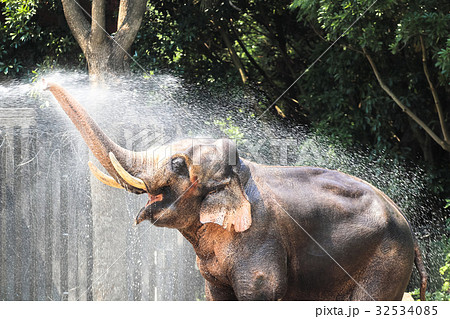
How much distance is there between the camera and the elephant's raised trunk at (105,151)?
142 inches

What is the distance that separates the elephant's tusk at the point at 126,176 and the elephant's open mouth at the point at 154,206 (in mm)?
106

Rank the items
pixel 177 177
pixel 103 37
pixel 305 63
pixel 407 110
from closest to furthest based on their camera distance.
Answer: pixel 177 177 < pixel 103 37 < pixel 407 110 < pixel 305 63

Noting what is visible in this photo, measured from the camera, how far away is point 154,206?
3.68 m

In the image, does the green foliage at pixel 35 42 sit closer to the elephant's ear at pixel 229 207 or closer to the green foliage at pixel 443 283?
the green foliage at pixel 443 283

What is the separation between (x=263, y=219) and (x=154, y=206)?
0.59 m

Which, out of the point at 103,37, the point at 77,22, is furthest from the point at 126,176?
the point at 77,22

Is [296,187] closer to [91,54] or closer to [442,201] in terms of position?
[91,54]

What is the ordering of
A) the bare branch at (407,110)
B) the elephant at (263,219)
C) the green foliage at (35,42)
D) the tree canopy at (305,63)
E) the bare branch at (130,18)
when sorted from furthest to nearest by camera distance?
the green foliage at (35,42), the tree canopy at (305,63), the bare branch at (407,110), the bare branch at (130,18), the elephant at (263,219)

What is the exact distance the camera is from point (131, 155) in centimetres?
370

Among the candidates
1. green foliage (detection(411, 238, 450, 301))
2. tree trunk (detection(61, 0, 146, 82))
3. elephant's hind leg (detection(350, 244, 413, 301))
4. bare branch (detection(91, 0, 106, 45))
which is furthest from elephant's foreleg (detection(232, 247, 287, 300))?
bare branch (detection(91, 0, 106, 45))

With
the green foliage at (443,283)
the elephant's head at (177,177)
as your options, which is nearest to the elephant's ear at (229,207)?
the elephant's head at (177,177)

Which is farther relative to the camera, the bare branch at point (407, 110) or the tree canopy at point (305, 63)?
the tree canopy at point (305, 63)

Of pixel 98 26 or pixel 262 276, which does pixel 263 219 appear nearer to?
pixel 262 276

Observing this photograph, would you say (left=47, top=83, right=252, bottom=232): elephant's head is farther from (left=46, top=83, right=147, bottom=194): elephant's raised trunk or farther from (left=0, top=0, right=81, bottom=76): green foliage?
(left=0, top=0, right=81, bottom=76): green foliage
